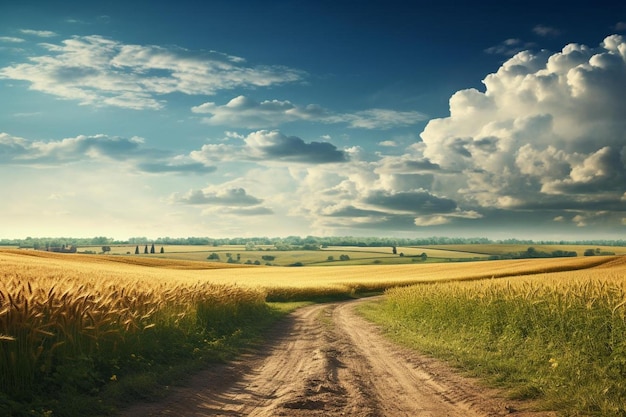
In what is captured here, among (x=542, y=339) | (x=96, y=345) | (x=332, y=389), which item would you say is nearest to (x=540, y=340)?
(x=542, y=339)

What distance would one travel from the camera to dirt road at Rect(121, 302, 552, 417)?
32.2ft

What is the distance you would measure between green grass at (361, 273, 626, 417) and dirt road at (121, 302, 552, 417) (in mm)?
904

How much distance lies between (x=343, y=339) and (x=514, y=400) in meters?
9.97

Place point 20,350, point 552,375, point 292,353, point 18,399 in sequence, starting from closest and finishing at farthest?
point 18,399, point 20,350, point 552,375, point 292,353

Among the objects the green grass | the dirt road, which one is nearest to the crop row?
the green grass

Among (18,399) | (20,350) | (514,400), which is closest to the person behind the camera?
(18,399)

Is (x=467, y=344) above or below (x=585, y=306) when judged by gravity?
below

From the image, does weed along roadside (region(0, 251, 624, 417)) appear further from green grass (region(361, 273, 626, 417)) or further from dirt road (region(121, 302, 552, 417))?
dirt road (region(121, 302, 552, 417))

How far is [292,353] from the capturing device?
55.9 ft

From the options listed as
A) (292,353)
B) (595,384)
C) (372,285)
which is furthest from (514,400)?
(372,285)

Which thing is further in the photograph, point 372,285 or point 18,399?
point 372,285

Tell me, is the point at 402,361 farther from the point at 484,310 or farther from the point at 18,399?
the point at 18,399

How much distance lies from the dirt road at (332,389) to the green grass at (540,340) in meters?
0.90

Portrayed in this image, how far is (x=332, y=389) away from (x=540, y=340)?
7.31 m
